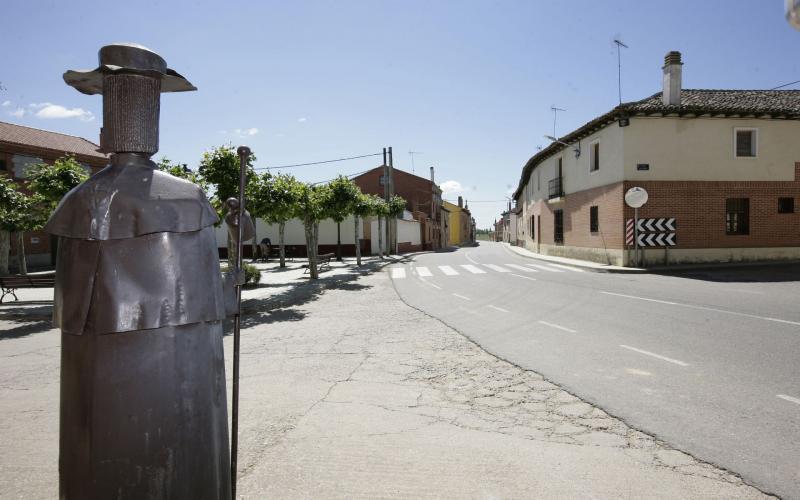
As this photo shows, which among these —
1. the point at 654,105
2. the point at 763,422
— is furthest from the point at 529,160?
the point at 763,422

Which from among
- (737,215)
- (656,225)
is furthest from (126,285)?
(737,215)

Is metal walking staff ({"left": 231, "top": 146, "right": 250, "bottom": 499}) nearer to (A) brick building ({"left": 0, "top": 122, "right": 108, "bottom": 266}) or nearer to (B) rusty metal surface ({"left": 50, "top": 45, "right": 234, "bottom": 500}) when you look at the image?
(B) rusty metal surface ({"left": 50, "top": 45, "right": 234, "bottom": 500})

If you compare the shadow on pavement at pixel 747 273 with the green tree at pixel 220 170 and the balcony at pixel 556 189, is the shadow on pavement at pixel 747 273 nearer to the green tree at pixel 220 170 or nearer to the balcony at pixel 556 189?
the balcony at pixel 556 189

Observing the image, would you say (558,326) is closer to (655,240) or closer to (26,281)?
(26,281)

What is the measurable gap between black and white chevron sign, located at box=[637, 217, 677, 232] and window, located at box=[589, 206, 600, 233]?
311 cm

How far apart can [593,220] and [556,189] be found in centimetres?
585

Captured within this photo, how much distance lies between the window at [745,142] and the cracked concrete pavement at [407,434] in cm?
1888

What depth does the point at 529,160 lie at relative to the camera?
32.9m

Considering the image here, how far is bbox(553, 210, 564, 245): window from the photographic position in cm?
2629

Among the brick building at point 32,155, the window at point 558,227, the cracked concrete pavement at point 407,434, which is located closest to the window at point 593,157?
the window at point 558,227

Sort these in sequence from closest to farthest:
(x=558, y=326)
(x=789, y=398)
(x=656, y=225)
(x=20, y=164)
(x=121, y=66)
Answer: (x=121, y=66)
(x=789, y=398)
(x=558, y=326)
(x=656, y=225)
(x=20, y=164)

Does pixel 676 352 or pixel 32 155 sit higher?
pixel 32 155

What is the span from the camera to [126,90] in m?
1.88

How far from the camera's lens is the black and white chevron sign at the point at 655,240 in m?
17.6
